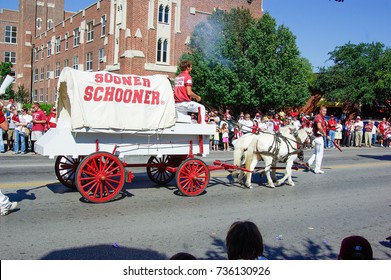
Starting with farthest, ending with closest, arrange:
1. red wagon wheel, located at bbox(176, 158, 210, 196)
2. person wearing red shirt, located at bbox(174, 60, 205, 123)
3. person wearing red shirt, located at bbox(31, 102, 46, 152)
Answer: person wearing red shirt, located at bbox(31, 102, 46, 152)
person wearing red shirt, located at bbox(174, 60, 205, 123)
red wagon wheel, located at bbox(176, 158, 210, 196)

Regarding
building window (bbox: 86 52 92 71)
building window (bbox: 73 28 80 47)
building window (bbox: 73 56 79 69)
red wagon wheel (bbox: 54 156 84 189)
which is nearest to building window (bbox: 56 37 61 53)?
building window (bbox: 73 28 80 47)

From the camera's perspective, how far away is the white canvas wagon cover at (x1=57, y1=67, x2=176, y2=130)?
7.42 m

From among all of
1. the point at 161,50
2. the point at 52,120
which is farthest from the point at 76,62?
the point at 52,120

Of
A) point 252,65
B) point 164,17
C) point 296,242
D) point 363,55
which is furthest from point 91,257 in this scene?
point 363,55

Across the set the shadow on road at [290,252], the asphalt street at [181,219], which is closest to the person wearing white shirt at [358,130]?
the asphalt street at [181,219]

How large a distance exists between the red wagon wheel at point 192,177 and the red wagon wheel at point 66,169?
6.94 ft

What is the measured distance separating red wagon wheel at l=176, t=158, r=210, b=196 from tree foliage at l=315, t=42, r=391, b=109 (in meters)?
32.6

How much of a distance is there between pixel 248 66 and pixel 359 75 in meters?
15.4

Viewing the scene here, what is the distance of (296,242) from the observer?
5.93m

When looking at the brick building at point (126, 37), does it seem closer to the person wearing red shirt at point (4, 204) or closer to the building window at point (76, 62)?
the building window at point (76, 62)

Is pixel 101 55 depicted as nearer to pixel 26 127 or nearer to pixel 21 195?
pixel 26 127

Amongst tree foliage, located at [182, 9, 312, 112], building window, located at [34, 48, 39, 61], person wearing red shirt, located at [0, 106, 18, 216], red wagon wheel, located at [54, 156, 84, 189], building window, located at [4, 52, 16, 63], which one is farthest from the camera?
building window, located at [4, 52, 16, 63]

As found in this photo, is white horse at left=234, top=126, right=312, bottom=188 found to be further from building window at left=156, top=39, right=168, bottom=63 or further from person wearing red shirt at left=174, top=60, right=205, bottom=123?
building window at left=156, top=39, right=168, bottom=63

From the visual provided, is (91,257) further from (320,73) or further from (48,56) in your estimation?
(48,56)
